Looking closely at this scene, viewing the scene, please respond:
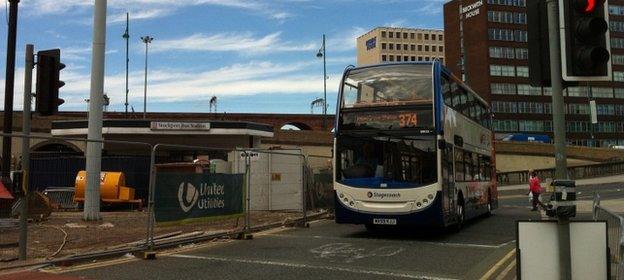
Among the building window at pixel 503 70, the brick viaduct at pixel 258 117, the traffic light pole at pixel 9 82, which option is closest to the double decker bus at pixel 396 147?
the traffic light pole at pixel 9 82

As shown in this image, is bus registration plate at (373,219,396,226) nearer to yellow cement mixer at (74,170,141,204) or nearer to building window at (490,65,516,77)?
yellow cement mixer at (74,170,141,204)

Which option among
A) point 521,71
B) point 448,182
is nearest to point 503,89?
point 521,71

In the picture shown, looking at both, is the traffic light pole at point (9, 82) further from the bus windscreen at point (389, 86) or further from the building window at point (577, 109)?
the building window at point (577, 109)

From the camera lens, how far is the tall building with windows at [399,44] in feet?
523

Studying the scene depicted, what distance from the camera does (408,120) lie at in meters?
13.8

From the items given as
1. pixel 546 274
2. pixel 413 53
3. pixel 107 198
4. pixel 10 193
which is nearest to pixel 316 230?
pixel 10 193

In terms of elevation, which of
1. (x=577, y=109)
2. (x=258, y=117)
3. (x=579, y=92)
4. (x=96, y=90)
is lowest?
(x=96, y=90)

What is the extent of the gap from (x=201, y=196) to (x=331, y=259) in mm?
3205

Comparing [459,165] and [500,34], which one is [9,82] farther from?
[500,34]

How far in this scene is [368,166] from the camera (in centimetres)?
1412

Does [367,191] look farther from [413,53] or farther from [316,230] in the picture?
[413,53]

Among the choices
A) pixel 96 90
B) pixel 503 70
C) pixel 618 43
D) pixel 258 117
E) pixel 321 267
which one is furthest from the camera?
pixel 618 43

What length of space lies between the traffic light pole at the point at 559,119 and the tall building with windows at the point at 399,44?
15089 cm

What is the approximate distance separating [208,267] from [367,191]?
5.39 metres
